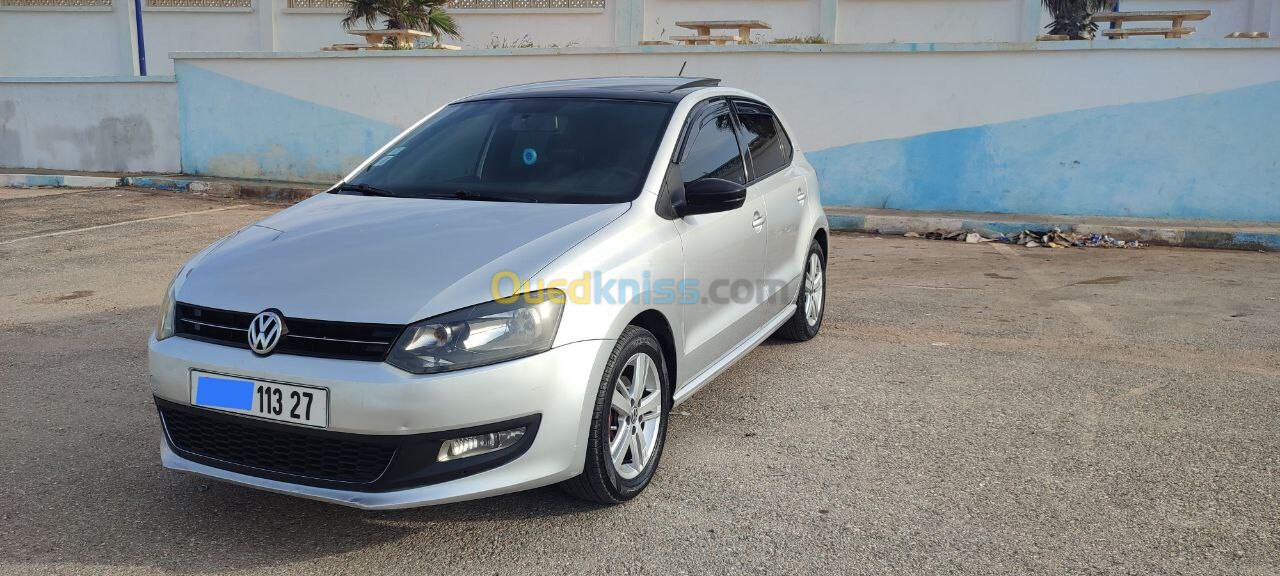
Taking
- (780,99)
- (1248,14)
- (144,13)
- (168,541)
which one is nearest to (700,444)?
(168,541)

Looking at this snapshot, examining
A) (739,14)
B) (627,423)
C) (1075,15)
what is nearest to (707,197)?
(627,423)

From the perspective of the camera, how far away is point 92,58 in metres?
24.8

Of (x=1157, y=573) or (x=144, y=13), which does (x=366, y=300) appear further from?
(x=144, y=13)

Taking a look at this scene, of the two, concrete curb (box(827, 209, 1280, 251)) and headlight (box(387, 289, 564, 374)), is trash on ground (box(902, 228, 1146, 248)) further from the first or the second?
headlight (box(387, 289, 564, 374))

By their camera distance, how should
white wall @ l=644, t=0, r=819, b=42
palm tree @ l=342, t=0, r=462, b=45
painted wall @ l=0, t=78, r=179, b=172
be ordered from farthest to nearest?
white wall @ l=644, t=0, r=819, b=42, palm tree @ l=342, t=0, r=462, b=45, painted wall @ l=0, t=78, r=179, b=172

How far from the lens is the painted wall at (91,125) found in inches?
602

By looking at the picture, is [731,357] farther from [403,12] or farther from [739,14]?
[739,14]

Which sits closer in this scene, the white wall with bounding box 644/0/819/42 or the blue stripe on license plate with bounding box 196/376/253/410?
the blue stripe on license plate with bounding box 196/376/253/410

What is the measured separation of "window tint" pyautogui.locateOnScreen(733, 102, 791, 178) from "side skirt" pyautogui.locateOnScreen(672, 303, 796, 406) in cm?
77

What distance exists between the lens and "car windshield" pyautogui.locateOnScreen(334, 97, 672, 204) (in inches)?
164

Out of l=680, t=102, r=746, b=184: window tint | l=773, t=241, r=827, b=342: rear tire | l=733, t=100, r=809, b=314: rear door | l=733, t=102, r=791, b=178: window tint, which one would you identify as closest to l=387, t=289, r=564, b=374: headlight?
l=680, t=102, r=746, b=184: window tint

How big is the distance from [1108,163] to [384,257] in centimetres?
1019

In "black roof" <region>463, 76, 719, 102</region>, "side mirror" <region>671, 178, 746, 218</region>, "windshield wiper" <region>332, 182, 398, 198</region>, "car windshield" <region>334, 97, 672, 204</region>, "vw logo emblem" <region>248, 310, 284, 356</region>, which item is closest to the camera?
"vw logo emblem" <region>248, 310, 284, 356</region>

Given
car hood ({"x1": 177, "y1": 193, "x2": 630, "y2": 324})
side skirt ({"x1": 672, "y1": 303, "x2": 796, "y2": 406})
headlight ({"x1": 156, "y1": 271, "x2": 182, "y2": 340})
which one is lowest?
side skirt ({"x1": 672, "y1": 303, "x2": 796, "y2": 406})
